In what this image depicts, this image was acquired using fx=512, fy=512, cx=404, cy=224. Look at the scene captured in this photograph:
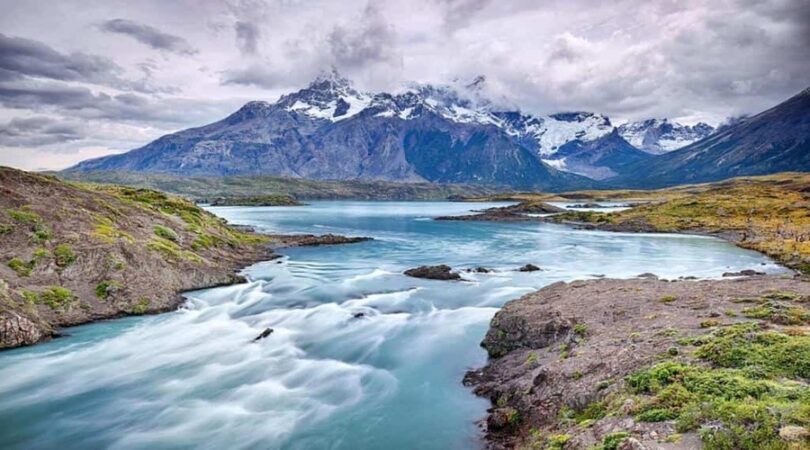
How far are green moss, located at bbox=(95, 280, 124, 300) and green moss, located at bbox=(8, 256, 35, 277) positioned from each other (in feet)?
16.6

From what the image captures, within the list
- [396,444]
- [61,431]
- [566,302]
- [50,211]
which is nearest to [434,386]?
[396,444]

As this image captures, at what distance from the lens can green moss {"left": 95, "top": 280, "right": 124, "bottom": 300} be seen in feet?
139

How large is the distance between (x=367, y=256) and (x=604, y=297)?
53.4m

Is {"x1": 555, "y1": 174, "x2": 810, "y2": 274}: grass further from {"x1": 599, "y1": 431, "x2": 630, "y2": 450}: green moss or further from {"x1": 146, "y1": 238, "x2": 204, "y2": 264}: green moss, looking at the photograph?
{"x1": 146, "y1": 238, "x2": 204, "y2": 264}: green moss

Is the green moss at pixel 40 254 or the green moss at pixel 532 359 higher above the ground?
the green moss at pixel 40 254

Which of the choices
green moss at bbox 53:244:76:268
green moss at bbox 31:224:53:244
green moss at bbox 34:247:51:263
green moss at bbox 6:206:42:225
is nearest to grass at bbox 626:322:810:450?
green moss at bbox 53:244:76:268

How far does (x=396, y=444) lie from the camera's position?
883 inches

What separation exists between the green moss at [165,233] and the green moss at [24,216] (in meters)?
13.6

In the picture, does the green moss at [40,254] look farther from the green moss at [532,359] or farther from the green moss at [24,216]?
the green moss at [532,359]

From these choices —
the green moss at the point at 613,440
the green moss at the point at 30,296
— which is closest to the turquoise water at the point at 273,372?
the green moss at the point at 30,296

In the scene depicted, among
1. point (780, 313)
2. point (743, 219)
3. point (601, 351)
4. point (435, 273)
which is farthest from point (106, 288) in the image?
point (743, 219)

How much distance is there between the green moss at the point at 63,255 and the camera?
1709 inches

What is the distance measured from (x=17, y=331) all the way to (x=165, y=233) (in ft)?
93.2

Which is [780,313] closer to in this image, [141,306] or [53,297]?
[141,306]
